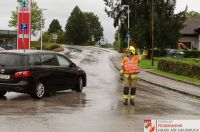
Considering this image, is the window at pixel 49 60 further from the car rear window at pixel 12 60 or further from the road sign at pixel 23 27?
the road sign at pixel 23 27

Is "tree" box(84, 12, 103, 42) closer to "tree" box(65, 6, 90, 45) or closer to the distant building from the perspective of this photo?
"tree" box(65, 6, 90, 45)

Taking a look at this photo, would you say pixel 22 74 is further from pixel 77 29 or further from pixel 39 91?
pixel 77 29

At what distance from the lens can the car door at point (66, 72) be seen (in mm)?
17327

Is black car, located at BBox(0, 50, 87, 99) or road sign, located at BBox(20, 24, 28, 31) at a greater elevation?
road sign, located at BBox(20, 24, 28, 31)

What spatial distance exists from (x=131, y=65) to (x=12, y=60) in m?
3.61

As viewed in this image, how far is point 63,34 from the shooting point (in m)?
140

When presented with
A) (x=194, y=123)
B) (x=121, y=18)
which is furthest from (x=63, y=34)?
(x=194, y=123)

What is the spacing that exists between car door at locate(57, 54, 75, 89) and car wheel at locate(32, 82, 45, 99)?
1292 millimetres

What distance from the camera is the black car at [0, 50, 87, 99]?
15.4 metres

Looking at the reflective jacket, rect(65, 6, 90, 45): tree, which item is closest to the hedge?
the reflective jacket

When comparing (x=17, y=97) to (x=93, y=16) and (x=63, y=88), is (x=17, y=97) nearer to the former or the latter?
(x=63, y=88)

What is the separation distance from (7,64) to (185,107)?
546cm

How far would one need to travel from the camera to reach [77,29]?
131125 mm

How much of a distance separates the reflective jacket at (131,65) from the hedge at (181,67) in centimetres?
1286
